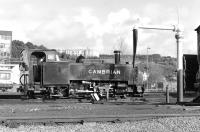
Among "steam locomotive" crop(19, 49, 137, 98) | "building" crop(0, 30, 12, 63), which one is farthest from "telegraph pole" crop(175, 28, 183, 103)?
"building" crop(0, 30, 12, 63)

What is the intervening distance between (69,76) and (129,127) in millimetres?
12681

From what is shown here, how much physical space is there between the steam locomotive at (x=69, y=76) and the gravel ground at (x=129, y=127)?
11728 mm

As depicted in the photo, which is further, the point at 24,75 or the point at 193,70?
the point at 193,70

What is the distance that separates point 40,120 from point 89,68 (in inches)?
500

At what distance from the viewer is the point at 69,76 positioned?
2084cm

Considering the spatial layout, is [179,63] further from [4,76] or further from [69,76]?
[4,76]

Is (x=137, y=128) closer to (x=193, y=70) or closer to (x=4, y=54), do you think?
(x=193, y=70)

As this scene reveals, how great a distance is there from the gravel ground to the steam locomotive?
38.5 feet

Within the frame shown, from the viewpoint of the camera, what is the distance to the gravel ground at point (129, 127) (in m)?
8.13

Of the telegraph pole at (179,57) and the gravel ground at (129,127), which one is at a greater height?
the telegraph pole at (179,57)

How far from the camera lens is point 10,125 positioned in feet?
28.0

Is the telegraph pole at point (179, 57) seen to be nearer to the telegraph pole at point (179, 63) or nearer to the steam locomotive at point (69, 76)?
the telegraph pole at point (179, 63)

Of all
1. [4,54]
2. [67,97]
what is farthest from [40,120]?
[4,54]

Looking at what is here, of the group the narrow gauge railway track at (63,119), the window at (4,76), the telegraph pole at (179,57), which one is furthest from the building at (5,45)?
the narrow gauge railway track at (63,119)
